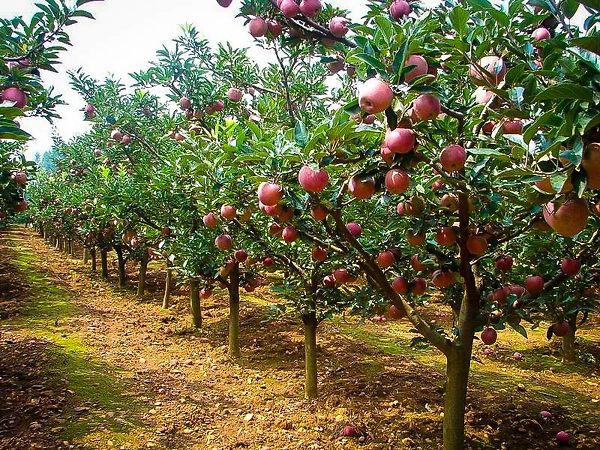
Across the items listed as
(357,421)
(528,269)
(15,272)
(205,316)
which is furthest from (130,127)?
(15,272)

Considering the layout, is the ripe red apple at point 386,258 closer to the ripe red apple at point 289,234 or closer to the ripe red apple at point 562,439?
the ripe red apple at point 289,234

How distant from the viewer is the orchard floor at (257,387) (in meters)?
4.22

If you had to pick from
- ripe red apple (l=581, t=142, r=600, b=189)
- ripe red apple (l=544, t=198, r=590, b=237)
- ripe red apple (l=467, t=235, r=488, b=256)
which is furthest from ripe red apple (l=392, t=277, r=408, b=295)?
ripe red apple (l=581, t=142, r=600, b=189)

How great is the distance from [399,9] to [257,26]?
855mm

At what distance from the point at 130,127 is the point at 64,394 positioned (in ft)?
15.9

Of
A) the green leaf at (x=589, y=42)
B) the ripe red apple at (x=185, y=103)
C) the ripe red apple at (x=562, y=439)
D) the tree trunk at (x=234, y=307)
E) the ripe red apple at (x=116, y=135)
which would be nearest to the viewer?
the green leaf at (x=589, y=42)

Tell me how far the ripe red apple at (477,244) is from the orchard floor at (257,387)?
2162 mm

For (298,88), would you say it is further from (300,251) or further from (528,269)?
(528,269)

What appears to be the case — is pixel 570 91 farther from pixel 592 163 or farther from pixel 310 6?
pixel 310 6

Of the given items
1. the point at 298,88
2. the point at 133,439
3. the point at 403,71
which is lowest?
the point at 133,439

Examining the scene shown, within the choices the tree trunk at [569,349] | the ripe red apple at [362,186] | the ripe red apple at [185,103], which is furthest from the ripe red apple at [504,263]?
the tree trunk at [569,349]

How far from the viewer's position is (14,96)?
9.74 ft

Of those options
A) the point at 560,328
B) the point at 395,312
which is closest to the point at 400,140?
the point at 395,312

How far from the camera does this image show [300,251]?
16.3ft
